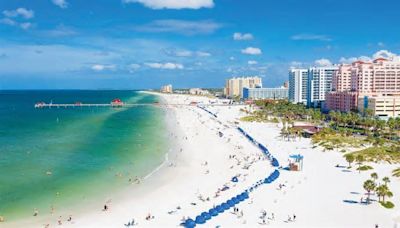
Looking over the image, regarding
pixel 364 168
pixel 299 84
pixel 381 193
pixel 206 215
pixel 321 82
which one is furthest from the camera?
pixel 299 84

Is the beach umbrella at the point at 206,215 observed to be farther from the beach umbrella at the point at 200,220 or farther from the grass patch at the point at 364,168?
the grass patch at the point at 364,168

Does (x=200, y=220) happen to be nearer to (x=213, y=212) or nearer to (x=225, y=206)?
(x=213, y=212)

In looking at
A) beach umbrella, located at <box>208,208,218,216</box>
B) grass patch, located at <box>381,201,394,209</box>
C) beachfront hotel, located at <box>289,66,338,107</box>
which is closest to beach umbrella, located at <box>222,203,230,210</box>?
beach umbrella, located at <box>208,208,218,216</box>

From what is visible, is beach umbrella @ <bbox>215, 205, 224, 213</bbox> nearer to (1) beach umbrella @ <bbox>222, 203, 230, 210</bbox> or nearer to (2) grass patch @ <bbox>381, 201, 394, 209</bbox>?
(1) beach umbrella @ <bbox>222, 203, 230, 210</bbox>

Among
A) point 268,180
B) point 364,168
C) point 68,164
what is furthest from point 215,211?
point 68,164

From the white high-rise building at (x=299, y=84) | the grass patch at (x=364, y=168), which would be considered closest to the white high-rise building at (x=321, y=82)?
the white high-rise building at (x=299, y=84)
